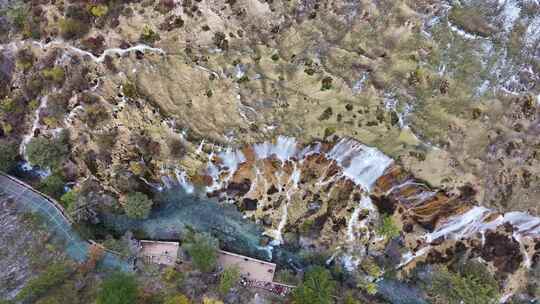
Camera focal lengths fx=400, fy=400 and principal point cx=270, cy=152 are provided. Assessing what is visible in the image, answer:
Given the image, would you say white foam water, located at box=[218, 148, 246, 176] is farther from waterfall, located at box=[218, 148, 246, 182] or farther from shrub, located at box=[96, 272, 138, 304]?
shrub, located at box=[96, 272, 138, 304]

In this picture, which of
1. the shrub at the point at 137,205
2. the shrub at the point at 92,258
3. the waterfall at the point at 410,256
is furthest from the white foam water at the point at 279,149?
the shrub at the point at 92,258

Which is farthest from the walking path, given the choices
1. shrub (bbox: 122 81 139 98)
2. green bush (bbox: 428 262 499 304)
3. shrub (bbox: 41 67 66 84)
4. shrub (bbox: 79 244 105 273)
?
green bush (bbox: 428 262 499 304)

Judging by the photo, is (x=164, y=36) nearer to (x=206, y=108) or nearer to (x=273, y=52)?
(x=206, y=108)

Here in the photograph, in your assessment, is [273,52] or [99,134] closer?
[273,52]

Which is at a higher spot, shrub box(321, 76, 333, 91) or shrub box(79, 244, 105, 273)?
shrub box(321, 76, 333, 91)

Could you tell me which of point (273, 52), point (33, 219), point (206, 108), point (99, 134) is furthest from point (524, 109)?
point (33, 219)

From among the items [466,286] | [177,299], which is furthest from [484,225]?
[177,299]

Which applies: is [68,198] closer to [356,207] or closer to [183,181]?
[183,181]

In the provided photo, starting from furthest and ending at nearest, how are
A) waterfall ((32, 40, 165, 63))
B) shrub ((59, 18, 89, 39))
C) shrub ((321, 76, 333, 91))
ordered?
shrub ((59, 18, 89, 39))
waterfall ((32, 40, 165, 63))
shrub ((321, 76, 333, 91))
